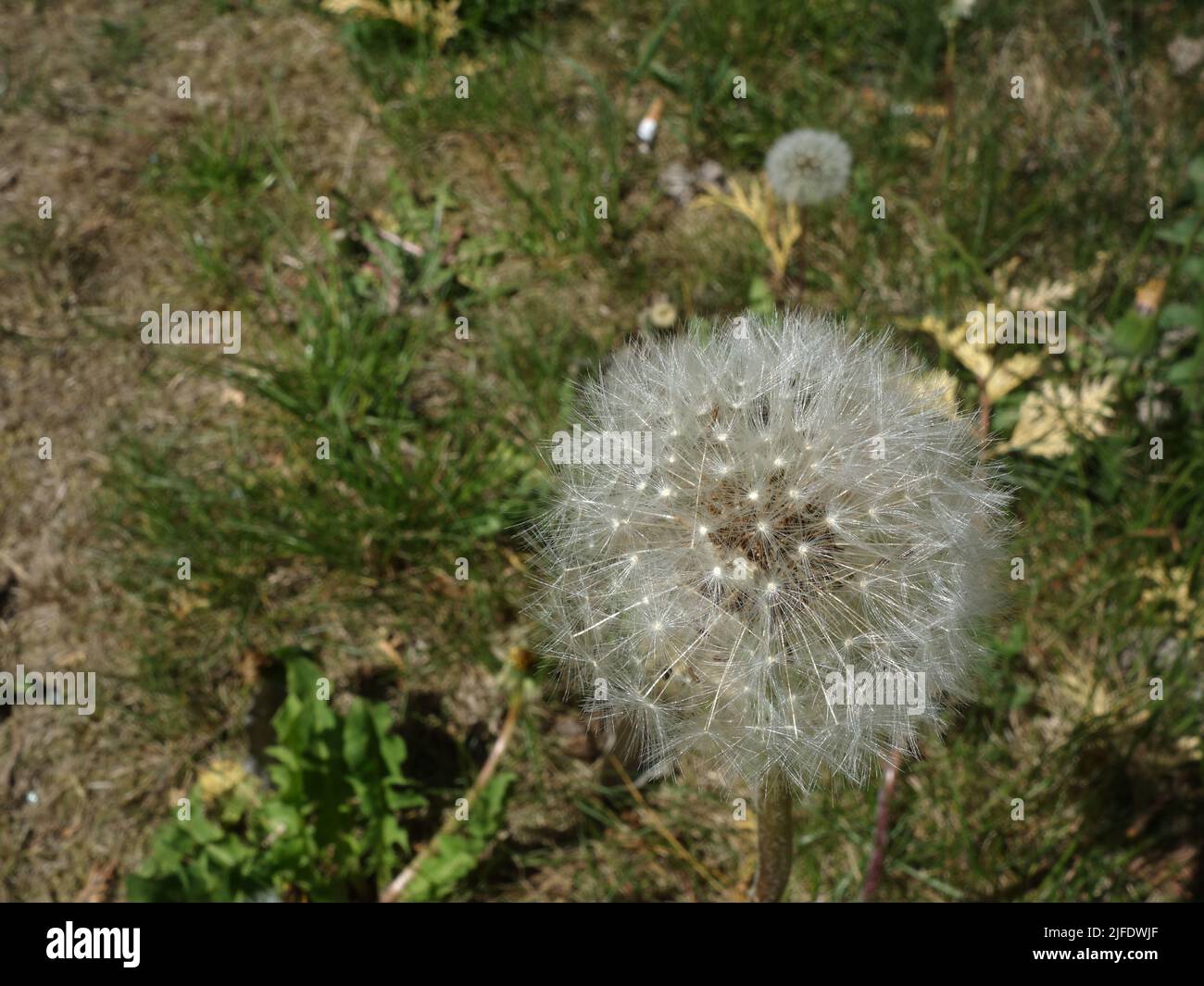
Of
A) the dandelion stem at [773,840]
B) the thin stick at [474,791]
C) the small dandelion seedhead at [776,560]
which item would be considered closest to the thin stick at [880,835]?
the dandelion stem at [773,840]

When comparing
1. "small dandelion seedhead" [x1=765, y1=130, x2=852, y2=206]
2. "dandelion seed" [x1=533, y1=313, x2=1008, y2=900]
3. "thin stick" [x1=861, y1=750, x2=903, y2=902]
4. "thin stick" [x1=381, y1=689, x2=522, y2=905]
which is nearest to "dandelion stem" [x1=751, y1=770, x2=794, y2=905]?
"dandelion seed" [x1=533, y1=313, x2=1008, y2=900]

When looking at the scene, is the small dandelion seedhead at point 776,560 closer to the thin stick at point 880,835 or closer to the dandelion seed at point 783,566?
the dandelion seed at point 783,566

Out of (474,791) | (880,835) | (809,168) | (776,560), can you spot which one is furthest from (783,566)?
(809,168)

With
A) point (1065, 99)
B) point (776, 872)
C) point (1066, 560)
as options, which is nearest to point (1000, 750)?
point (1066, 560)

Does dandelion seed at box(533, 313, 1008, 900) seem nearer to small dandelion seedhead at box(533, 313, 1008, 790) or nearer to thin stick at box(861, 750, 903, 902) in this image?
small dandelion seedhead at box(533, 313, 1008, 790)

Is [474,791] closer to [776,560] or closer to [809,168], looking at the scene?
[776,560]
